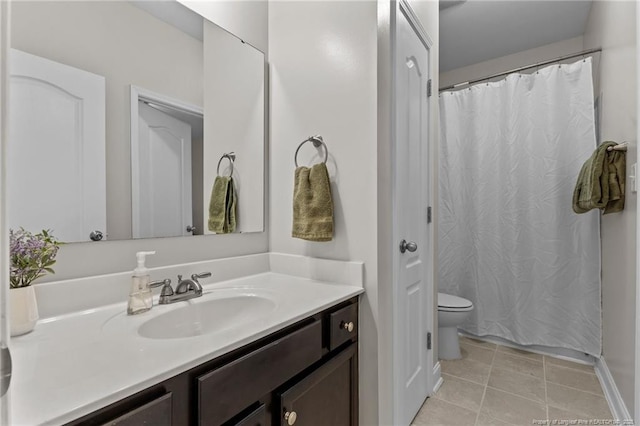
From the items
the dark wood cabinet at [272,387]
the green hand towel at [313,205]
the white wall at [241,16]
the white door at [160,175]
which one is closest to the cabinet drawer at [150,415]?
the dark wood cabinet at [272,387]

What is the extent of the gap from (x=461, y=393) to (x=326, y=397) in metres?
1.21

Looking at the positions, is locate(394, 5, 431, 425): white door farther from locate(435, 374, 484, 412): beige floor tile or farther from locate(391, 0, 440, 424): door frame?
locate(435, 374, 484, 412): beige floor tile

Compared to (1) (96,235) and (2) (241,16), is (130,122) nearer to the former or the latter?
(1) (96,235)

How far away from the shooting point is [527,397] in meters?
1.82

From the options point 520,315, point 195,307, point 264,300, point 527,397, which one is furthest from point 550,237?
point 195,307

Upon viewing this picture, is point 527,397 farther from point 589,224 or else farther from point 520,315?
point 589,224

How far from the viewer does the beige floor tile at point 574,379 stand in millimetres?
1920

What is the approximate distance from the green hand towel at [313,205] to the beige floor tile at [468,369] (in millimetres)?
1482

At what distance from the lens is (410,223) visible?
156cm

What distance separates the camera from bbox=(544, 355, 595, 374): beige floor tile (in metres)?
2.14

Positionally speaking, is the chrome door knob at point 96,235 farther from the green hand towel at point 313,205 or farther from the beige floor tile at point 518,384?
the beige floor tile at point 518,384

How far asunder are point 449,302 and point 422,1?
193 centimetres

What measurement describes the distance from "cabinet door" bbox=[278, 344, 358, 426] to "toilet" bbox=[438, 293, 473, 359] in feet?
3.99

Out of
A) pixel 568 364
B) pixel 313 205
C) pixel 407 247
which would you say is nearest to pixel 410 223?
pixel 407 247
